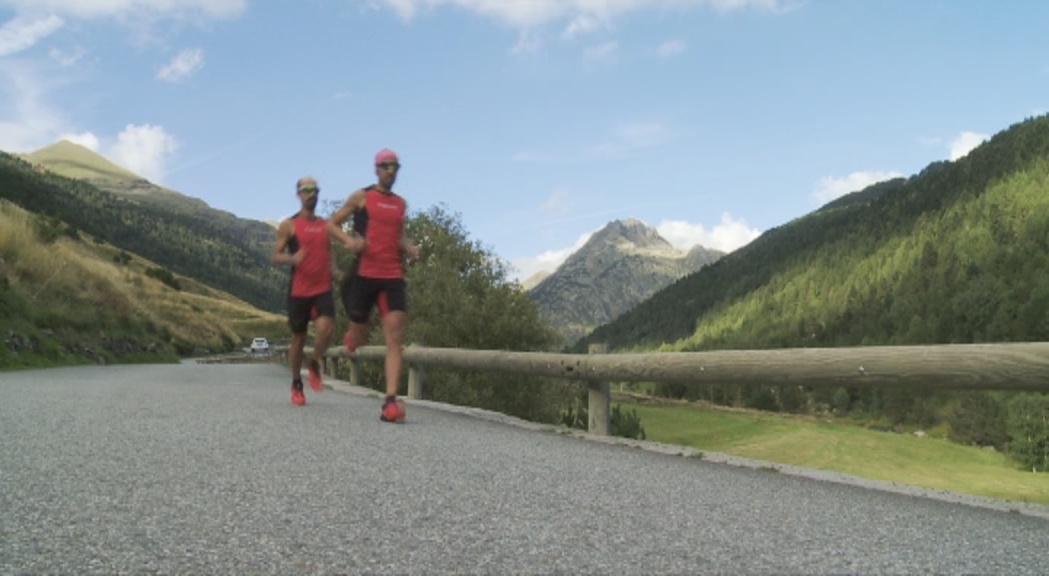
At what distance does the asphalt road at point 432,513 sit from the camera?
245 cm

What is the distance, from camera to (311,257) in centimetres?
798

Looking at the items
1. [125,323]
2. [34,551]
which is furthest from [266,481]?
[125,323]

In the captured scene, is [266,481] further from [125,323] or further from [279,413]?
[125,323]

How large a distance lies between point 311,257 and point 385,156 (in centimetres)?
168

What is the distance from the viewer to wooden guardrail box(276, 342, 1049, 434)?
401 centimetres

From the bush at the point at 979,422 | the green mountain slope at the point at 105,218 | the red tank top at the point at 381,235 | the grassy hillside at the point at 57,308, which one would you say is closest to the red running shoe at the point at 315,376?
the red tank top at the point at 381,235

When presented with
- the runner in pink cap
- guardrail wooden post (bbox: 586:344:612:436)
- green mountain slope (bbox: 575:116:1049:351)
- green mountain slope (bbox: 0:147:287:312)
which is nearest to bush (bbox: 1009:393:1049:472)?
green mountain slope (bbox: 575:116:1049:351)

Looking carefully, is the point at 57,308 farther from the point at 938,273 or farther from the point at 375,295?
the point at 938,273

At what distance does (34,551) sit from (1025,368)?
432 centimetres

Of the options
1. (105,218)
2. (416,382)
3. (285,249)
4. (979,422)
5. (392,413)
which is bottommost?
(979,422)

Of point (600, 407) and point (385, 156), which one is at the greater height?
point (385, 156)

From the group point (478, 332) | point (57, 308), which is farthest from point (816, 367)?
point (57, 308)

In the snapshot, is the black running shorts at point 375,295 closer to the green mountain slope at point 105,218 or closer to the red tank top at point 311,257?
the red tank top at point 311,257

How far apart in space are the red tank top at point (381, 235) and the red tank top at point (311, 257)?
1.16m
